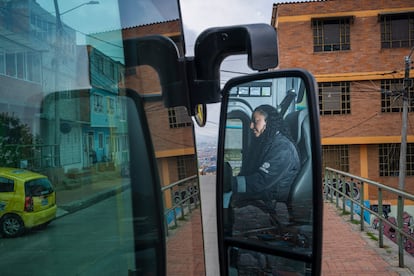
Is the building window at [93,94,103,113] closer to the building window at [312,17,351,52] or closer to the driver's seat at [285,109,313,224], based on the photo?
the driver's seat at [285,109,313,224]

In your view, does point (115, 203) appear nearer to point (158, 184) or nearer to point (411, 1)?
point (158, 184)

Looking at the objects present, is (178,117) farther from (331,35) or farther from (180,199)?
(331,35)

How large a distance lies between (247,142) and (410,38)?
1403 cm

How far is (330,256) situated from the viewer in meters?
4.18

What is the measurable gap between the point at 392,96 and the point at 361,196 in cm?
959

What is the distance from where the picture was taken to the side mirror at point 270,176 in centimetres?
79

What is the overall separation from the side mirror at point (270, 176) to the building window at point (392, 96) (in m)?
13.4

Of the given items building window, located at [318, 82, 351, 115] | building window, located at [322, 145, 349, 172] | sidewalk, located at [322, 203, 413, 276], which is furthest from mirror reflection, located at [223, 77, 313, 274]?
building window, located at [322, 145, 349, 172]

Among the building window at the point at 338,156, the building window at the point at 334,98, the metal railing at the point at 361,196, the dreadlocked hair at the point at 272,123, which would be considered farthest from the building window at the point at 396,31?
the dreadlocked hair at the point at 272,123

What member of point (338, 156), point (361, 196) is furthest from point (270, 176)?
point (338, 156)

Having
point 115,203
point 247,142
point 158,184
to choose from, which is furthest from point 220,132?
point 115,203

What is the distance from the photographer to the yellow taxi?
0.44 meters

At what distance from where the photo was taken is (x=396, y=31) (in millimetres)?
12969

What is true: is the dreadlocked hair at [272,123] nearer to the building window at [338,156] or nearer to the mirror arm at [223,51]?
the mirror arm at [223,51]
